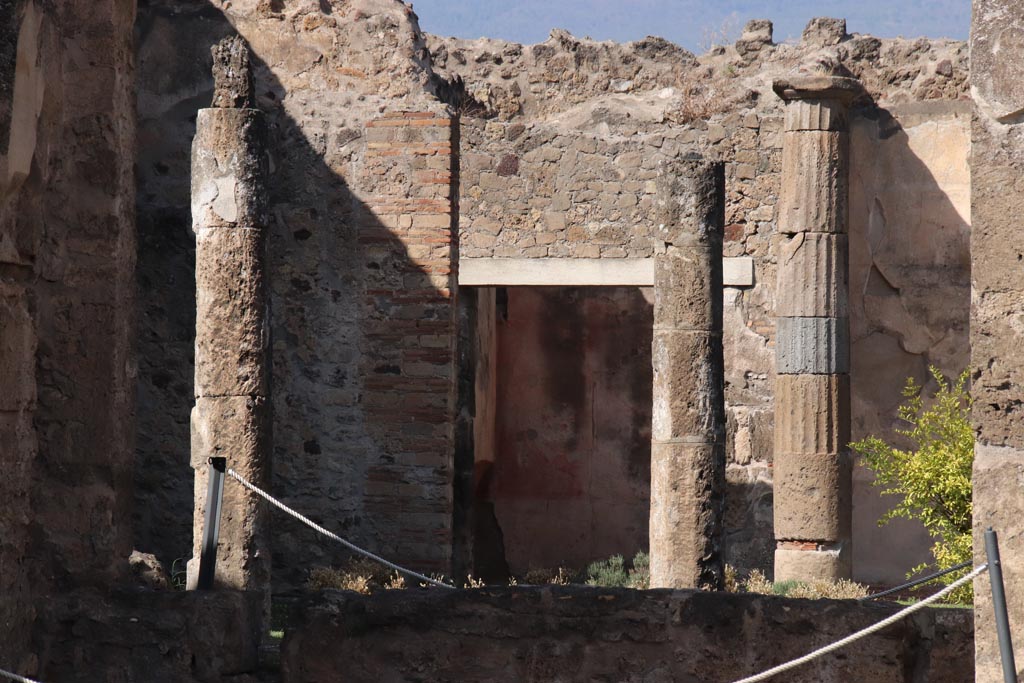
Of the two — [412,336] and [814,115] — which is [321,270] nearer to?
[412,336]

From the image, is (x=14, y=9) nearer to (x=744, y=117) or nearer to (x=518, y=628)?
(x=518, y=628)

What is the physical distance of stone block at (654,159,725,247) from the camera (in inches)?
320

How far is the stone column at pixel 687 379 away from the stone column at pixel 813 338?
3.10 m

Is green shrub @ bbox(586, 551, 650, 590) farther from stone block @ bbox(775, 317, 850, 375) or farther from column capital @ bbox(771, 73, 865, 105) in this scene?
column capital @ bbox(771, 73, 865, 105)

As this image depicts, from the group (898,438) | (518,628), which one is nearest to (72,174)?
(518,628)

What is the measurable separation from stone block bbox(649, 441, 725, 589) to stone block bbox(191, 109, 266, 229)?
256cm

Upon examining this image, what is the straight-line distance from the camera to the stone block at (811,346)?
11.3 metres

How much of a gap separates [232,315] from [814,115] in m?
5.64

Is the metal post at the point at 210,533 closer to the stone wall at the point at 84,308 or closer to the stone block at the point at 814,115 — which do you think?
the stone wall at the point at 84,308

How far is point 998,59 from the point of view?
373 centimetres

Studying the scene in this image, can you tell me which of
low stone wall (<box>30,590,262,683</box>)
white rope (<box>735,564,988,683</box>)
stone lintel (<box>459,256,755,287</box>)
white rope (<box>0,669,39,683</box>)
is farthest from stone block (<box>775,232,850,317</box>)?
white rope (<box>0,669,39,683</box>)

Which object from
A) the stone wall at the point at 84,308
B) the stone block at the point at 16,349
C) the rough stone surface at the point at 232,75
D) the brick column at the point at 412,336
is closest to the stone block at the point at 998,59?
the stone block at the point at 16,349

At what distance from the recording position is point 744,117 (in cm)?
1183

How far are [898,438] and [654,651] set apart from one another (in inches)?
259
